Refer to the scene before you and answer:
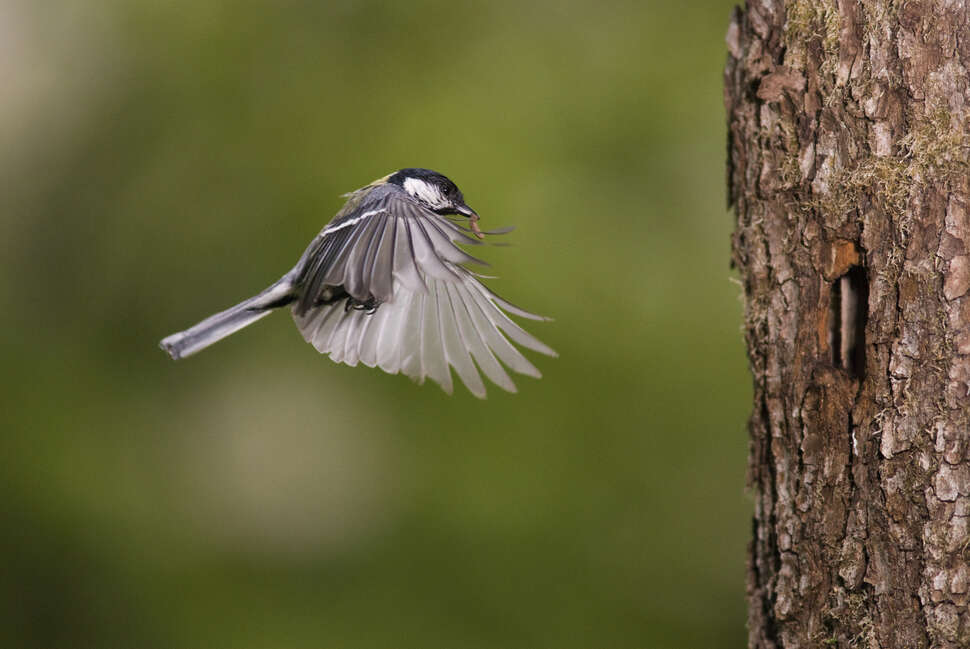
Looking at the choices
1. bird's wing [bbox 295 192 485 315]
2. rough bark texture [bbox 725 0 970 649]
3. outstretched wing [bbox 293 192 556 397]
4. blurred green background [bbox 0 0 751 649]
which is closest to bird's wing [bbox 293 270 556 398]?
outstretched wing [bbox 293 192 556 397]

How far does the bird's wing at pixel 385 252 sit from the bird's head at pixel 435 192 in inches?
5.4

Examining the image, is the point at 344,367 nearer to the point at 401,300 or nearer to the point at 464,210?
the point at 401,300

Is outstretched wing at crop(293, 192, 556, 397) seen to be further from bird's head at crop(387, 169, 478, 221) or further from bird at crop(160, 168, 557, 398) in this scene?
bird's head at crop(387, 169, 478, 221)

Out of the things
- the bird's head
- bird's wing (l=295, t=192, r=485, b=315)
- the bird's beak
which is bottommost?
bird's wing (l=295, t=192, r=485, b=315)

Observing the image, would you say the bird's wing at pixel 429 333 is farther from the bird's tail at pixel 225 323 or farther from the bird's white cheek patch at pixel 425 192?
the bird's white cheek patch at pixel 425 192

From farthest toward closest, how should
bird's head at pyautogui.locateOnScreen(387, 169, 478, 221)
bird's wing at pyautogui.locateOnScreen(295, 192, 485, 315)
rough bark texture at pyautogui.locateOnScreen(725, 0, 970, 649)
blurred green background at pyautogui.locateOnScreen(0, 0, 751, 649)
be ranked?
blurred green background at pyautogui.locateOnScreen(0, 0, 751, 649)
bird's head at pyautogui.locateOnScreen(387, 169, 478, 221)
bird's wing at pyautogui.locateOnScreen(295, 192, 485, 315)
rough bark texture at pyautogui.locateOnScreen(725, 0, 970, 649)

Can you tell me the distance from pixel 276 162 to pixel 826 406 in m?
2.59

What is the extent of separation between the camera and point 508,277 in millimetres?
3406

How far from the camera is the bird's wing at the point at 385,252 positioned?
1688 millimetres

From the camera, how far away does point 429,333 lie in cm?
213

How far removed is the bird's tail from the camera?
2.03 meters

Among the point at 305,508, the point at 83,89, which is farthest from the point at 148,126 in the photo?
the point at 305,508

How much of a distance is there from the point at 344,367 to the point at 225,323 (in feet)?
5.19

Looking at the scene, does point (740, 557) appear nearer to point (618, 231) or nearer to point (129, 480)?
point (618, 231)
